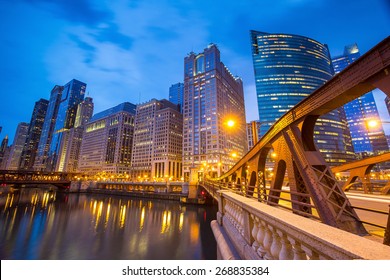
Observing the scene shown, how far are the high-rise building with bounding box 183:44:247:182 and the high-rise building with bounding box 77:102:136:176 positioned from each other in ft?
215

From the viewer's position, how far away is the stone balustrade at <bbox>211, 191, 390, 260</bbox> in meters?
1.63

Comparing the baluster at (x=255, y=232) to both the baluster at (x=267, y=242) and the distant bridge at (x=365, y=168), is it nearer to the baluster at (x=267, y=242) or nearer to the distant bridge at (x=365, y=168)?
the baluster at (x=267, y=242)

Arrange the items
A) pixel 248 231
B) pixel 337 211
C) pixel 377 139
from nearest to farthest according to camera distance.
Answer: pixel 248 231 → pixel 337 211 → pixel 377 139

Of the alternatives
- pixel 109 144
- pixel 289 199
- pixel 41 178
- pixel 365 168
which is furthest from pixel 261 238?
pixel 109 144

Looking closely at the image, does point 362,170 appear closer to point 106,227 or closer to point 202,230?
point 202,230

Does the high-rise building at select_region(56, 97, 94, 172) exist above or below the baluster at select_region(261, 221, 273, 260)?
above

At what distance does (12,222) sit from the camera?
2891cm

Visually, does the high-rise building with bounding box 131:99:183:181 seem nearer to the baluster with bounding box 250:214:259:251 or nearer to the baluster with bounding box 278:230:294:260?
the baluster with bounding box 250:214:259:251

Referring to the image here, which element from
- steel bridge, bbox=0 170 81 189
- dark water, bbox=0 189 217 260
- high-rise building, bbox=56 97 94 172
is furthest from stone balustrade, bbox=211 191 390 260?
high-rise building, bbox=56 97 94 172

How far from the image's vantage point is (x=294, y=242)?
2582 mm

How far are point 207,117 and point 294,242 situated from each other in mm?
108209

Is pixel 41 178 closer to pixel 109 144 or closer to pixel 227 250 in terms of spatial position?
pixel 109 144

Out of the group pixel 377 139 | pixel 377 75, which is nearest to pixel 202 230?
pixel 377 75
